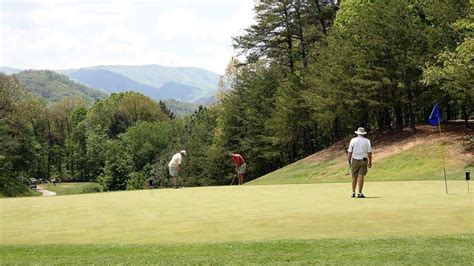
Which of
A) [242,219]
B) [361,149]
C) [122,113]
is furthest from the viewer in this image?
[122,113]

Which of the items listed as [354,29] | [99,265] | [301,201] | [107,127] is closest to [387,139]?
[354,29]

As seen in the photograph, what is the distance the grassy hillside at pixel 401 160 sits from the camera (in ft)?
111

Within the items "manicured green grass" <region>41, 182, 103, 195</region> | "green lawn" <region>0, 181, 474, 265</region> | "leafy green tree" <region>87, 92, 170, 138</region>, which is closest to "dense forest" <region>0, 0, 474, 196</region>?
"manicured green grass" <region>41, 182, 103, 195</region>

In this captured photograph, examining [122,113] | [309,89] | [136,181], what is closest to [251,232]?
[309,89]

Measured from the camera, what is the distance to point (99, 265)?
8648 millimetres

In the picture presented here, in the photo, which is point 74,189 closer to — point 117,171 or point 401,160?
point 117,171

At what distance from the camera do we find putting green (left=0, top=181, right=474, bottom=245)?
10281mm

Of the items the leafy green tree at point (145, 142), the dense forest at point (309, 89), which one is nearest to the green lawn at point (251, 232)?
the dense forest at point (309, 89)

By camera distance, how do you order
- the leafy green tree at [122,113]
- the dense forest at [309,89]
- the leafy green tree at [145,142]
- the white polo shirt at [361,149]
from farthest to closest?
the leafy green tree at [122,113]
the leafy green tree at [145,142]
the dense forest at [309,89]
the white polo shirt at [361,149]

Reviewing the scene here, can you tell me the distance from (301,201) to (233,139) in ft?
180

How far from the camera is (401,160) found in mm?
38812

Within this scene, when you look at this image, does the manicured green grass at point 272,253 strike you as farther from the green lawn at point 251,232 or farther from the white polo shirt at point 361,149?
the white polo shirt at point 361,149

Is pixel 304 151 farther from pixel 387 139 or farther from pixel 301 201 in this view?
pixel 301 201

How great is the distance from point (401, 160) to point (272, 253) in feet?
105
